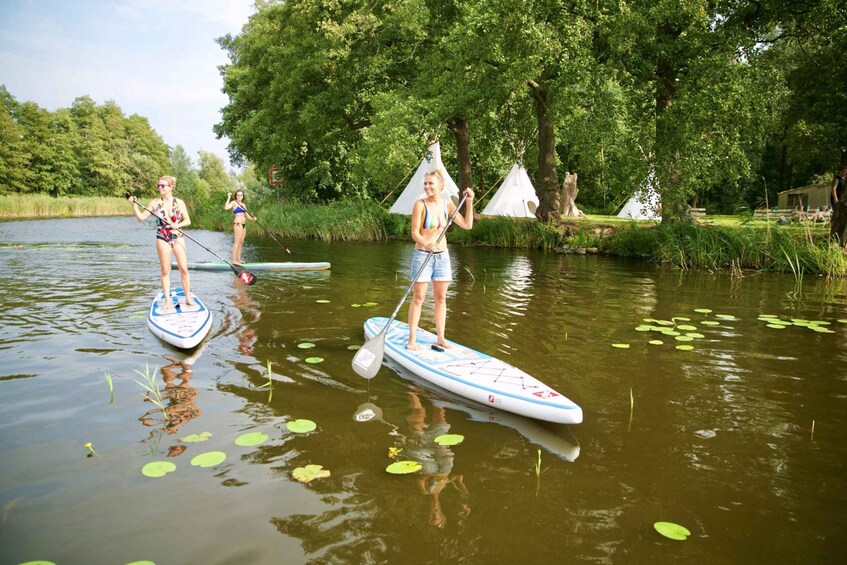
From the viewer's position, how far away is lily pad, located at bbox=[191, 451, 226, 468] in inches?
156

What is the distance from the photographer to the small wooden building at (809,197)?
2804 centimetres

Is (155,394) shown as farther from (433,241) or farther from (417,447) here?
(433,241)

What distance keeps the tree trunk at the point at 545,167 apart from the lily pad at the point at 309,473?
55.1 ft

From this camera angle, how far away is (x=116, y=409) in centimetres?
492

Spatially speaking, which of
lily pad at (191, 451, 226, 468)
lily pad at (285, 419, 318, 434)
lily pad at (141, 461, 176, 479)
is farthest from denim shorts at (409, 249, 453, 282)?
lily pad at (141, 461, 176, 479)

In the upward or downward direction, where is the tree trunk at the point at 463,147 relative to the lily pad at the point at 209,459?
upward

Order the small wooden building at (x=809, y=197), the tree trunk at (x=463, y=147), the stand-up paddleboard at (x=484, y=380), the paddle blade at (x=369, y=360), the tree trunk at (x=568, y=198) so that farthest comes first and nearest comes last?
the small wooden building at (x=809, y=197), the tree trunk at (x=568, y=198), the tree trunk at (x=463, y=147), the paddle blade at (x=369, y=360), the stand-up paddleboard at (x=484, y=380)

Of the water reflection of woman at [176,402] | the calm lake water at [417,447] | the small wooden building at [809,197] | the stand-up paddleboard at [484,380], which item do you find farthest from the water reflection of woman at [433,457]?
the small wooden building at [809,197]

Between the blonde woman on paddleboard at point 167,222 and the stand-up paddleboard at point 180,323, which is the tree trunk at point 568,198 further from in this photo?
the blonde woman on paddleboard at point 167,222

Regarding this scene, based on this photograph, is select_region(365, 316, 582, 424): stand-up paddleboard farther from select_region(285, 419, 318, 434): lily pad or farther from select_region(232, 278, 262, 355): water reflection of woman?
select_region(232, 278, 262, 355): water reflection of woman

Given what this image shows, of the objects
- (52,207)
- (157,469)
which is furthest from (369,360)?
(52,207)

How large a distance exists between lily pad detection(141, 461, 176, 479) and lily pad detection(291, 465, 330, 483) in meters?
0.83

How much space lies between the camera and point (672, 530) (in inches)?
128

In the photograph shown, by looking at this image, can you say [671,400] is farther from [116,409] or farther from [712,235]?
[712,235]
